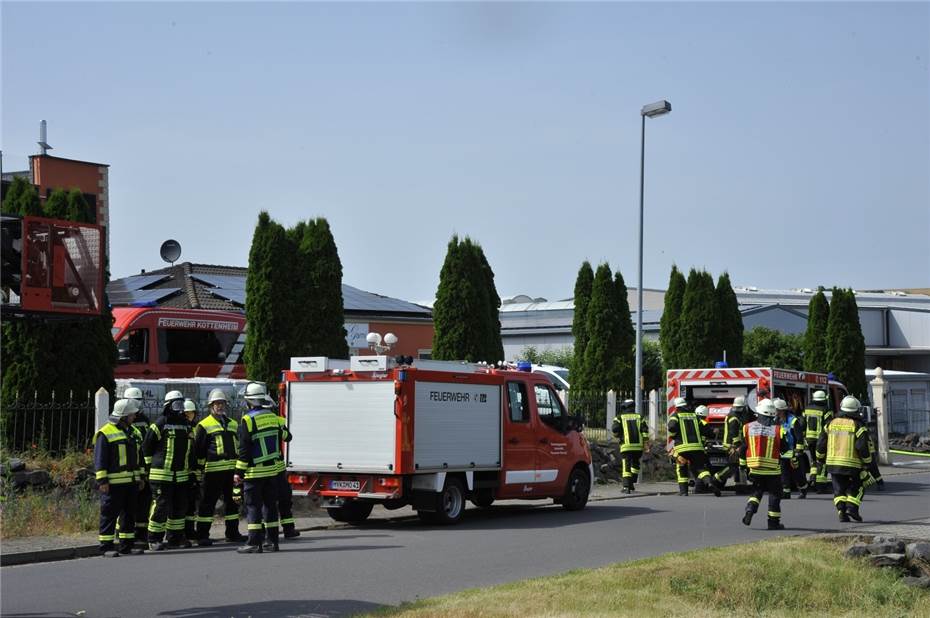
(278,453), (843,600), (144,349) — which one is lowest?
(843,600)

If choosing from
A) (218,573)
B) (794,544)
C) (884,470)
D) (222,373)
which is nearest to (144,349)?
(222,373)

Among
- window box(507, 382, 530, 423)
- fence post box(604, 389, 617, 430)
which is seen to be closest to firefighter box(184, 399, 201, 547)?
window box(507, 382, 530, 423)

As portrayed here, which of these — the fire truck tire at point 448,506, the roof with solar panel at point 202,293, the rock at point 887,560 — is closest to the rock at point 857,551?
the rock at point 887,560

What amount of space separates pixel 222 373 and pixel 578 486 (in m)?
10.6

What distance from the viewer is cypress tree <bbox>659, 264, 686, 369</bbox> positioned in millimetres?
39125

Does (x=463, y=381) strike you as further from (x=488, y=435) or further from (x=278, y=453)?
(x=278, y=453)

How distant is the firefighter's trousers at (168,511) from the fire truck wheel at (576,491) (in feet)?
22.5

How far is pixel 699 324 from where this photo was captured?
127ft

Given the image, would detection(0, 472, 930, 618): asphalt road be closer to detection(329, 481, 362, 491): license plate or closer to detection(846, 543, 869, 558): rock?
detection(329, 481, 362, 491): license plate

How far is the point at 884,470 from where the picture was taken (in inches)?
1292

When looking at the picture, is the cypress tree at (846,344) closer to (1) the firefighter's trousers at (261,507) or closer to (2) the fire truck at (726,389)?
(2) the fire truck at (726,389)

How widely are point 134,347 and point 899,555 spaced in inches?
668

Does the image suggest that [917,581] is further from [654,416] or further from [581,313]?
[581,313]

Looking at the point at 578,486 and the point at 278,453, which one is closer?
the point at 278,453
